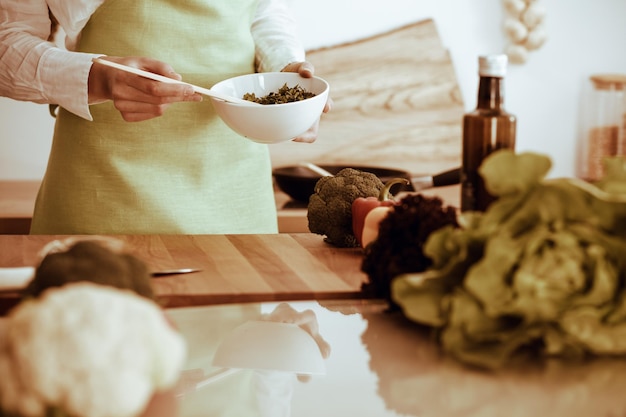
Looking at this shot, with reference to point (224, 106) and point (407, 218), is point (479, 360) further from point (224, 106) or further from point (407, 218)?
point (224, 106)

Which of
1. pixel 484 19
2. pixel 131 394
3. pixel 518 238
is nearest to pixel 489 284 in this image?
pixel 518 238

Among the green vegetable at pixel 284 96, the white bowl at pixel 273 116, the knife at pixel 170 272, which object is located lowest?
the knife at pixel 170 272

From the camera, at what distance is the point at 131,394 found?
0.64 meters

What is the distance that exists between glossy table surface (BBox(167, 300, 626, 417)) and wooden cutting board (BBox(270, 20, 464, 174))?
189 cm

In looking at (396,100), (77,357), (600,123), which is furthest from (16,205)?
(600,123)

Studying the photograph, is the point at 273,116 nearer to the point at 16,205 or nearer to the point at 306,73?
the point at 306,73

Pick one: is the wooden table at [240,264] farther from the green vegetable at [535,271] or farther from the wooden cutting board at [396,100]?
the wooden cutting board at [396,100]

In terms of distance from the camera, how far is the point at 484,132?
1119 millimetres

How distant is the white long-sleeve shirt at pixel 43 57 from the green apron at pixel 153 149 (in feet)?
0.16

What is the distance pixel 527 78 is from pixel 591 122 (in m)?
0.30

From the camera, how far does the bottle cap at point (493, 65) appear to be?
106 centimetres

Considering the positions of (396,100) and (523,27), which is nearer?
(396,100)

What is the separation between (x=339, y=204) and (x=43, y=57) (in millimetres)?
670

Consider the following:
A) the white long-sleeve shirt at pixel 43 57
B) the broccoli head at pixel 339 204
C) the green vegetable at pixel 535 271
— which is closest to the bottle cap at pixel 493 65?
the green vegetable at pixel 535 271
